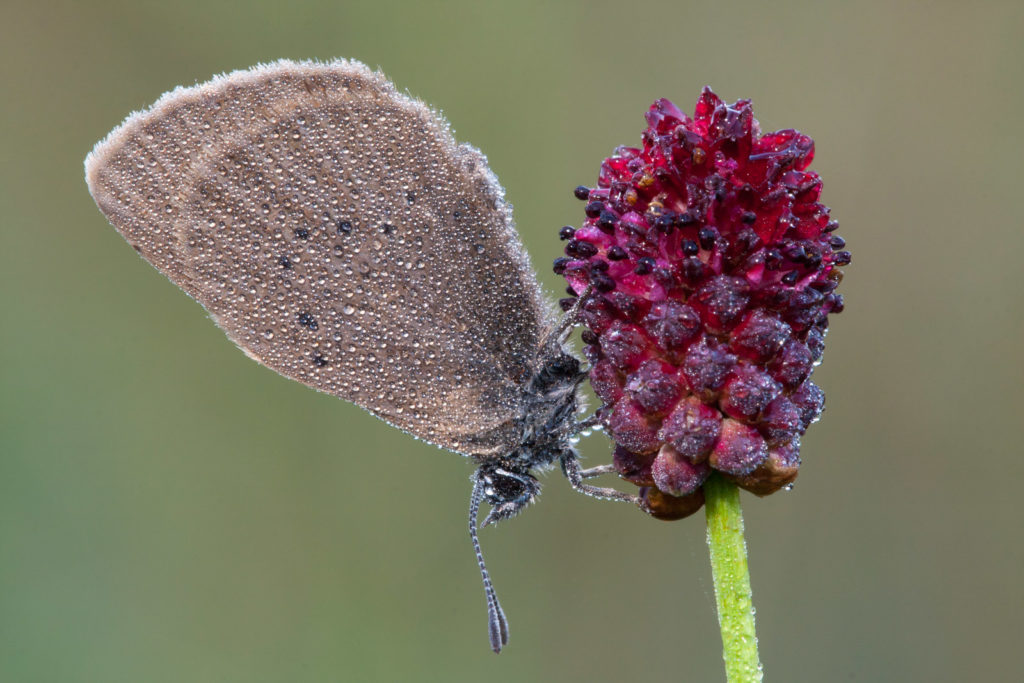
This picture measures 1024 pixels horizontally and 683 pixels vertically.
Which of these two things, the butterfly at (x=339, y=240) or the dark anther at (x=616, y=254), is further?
the butterfly at (x=339, y=240)

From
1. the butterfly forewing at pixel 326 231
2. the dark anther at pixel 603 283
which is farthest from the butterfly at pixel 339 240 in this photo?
the dark anther at pixel 603 283

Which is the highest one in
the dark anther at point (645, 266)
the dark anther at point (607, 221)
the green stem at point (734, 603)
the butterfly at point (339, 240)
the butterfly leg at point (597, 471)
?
the butterfly at point (339, 240)

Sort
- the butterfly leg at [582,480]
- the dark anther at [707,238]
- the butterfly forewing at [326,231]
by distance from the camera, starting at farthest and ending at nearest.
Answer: the butterfly forewing at [326,231] → the butterfly leg at [582,480] → the dark anther at [707,238]

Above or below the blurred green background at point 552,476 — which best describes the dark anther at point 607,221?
below

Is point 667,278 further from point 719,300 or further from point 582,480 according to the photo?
point 582,480

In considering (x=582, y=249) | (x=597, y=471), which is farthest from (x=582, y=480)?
(x=582, y=249)

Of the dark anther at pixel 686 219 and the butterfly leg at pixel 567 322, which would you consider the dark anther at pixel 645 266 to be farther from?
the butterfly leg at pixel 567 322
